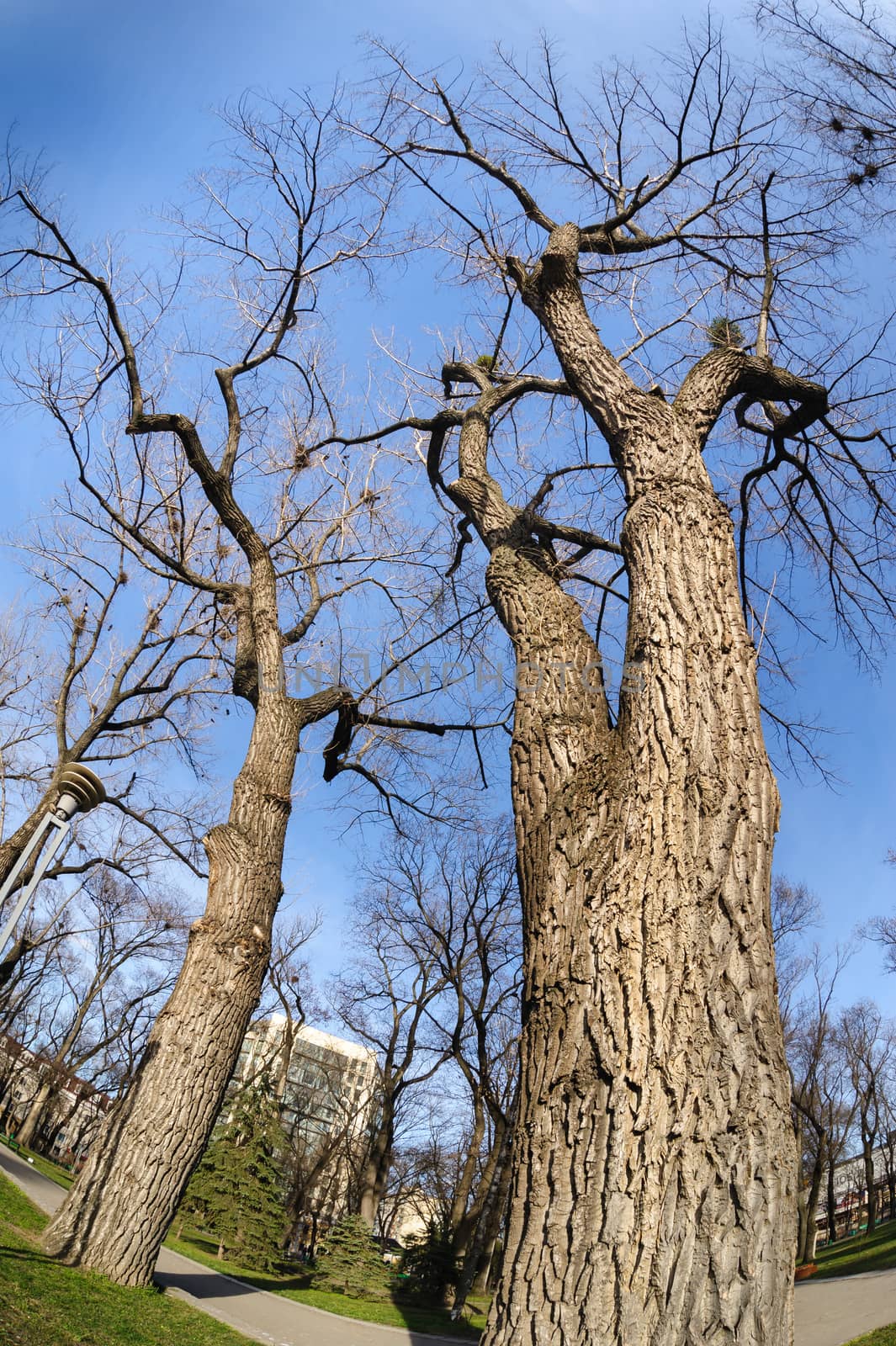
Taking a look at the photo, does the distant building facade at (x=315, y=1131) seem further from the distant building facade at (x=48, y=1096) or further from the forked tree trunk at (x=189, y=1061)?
Answer: the forked tree trunk at (x=189, y=1061)

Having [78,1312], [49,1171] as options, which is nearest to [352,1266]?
[49,1171]

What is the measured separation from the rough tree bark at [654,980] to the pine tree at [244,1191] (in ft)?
55.5

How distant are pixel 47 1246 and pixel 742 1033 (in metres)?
4.49

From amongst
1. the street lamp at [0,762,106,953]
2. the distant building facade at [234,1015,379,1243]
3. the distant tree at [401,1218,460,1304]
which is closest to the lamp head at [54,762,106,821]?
the street lamp at [0,762,106,953]

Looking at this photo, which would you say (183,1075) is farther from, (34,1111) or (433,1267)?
(34,1111)

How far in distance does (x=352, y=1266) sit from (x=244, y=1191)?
2.96m

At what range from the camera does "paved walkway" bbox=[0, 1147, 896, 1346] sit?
24.4 feet

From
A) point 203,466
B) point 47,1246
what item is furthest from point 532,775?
point 203,466

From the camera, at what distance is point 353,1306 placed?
1309 centimetres

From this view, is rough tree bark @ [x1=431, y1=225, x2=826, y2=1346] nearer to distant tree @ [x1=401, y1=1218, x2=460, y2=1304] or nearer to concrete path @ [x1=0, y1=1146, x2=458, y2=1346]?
concrete path @ [x1=0, y1=1146, x2=458, y2=1346]

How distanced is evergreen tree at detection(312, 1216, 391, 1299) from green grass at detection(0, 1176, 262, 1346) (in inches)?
470

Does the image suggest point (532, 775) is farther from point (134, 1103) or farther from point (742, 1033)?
point (134, 1103)

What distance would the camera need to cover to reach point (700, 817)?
2.38 m

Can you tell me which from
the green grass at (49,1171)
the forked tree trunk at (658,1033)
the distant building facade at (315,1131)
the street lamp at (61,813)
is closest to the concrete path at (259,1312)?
the street lamp at (61,813)
